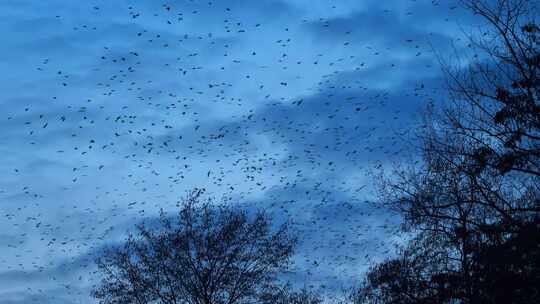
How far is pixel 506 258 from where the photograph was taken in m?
15.8

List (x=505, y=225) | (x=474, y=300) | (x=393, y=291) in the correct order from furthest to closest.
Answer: (x=393, y=291), (x=474, y=300), (x=505, y=225)

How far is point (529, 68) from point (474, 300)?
6.94 m

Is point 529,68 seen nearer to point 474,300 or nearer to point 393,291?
point 474,300

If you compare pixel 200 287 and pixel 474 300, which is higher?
pixel 200 287

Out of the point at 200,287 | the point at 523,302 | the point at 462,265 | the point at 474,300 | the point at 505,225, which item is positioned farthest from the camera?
the point at 200,287

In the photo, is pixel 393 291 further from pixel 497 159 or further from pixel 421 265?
pixel 497 159

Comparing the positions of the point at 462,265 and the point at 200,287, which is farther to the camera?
the point at 200,287

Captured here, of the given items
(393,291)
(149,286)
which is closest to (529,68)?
(393,291)

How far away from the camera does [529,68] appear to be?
16.4 m

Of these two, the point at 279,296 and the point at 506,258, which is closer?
the point at 506,258

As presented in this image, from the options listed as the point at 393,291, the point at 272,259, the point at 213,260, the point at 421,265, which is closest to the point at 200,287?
the point at 213,260

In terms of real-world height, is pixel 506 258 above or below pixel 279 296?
below

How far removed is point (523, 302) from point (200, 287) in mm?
17217

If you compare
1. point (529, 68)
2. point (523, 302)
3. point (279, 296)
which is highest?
point (279, 296)
